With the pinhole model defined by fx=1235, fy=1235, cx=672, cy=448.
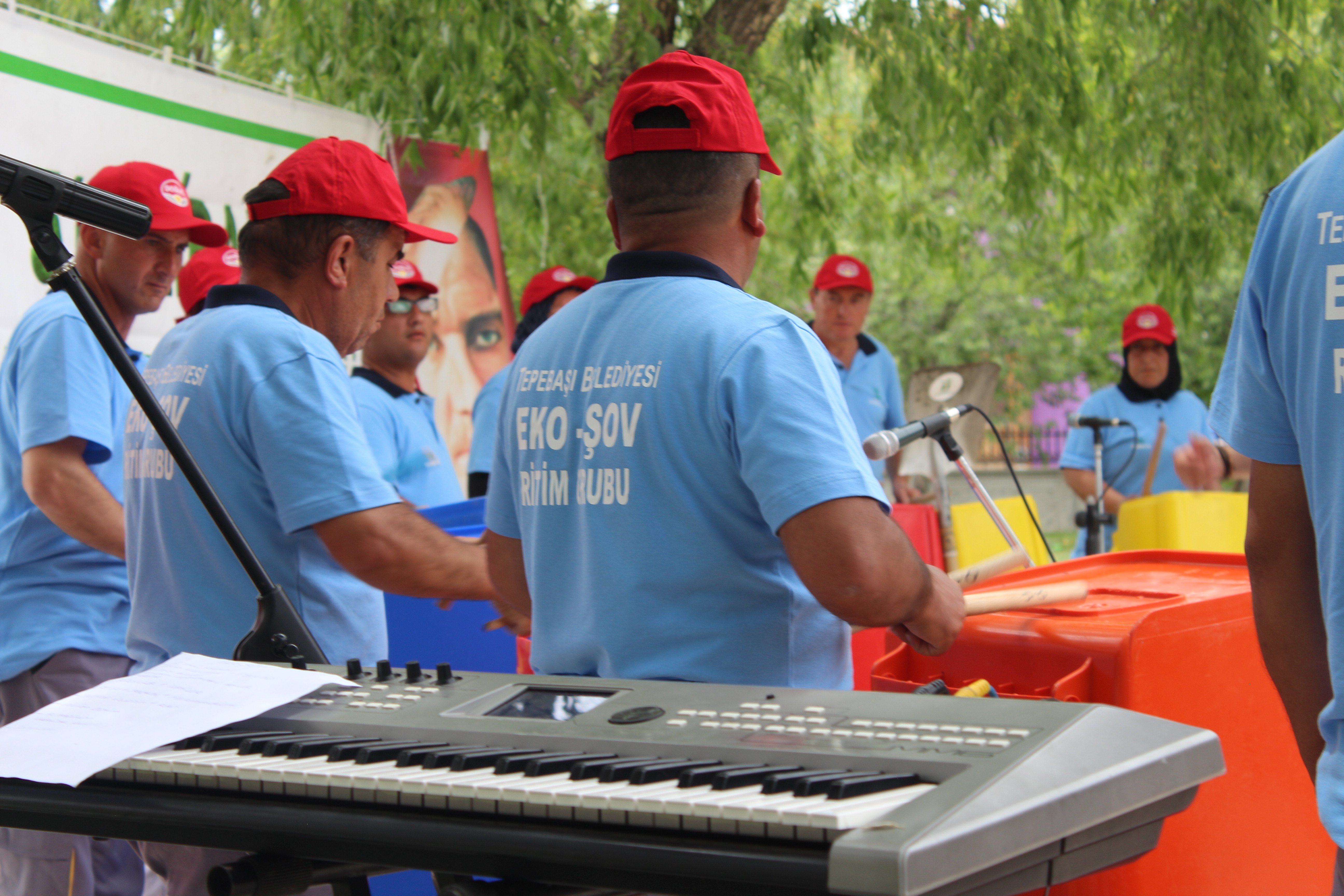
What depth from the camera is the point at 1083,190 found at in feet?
23.7

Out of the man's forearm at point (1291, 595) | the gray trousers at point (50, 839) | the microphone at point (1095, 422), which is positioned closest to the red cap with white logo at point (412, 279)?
the gray trousers at point (50, 839)

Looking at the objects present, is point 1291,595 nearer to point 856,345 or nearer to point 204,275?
point 204,275

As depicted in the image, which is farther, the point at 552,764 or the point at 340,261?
the point at 340,261

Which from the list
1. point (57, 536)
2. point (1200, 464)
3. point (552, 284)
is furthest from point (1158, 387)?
point (57, 536)

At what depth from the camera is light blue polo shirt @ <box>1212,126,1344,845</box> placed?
122 centimetres

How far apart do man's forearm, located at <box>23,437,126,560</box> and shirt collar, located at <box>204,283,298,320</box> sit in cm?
69

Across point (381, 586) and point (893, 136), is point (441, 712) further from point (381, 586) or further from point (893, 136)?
point (893, 136)

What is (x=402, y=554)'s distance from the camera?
2033 millimetres

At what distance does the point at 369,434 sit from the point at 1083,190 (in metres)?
4.73

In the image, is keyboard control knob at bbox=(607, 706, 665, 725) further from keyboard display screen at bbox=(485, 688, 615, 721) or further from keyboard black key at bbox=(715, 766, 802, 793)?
keyboard black key at bbox=(715, 766, 802, 793)

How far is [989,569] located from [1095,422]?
3.84 metres

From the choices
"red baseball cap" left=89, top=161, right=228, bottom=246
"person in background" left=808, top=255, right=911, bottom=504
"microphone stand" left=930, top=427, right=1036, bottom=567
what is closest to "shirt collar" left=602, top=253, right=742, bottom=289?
"microphone stand" left=930, top=427, right=1036, bottom=567

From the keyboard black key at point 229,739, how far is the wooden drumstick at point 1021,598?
975 mm

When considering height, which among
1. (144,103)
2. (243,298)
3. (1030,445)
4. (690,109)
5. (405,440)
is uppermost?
(144,103)
